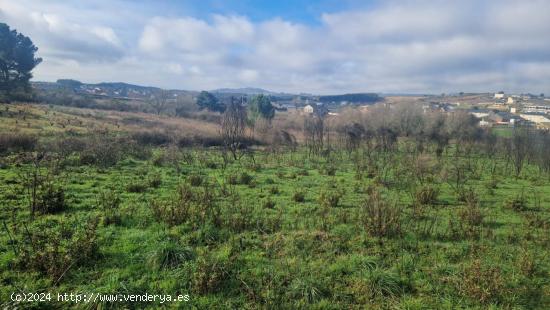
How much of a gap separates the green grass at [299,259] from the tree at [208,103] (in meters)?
69.8

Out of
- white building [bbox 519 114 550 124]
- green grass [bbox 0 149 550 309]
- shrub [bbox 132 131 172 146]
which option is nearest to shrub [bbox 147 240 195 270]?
green grass [bbox 0 149 550 309]

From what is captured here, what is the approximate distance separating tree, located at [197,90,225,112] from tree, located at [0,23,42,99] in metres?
35.9

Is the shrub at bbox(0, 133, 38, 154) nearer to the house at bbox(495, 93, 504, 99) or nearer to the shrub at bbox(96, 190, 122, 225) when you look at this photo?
the shrub at bbox(96, 190, 122, 225)

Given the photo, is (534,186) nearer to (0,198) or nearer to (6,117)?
(0,198)

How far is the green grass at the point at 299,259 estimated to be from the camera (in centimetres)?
477

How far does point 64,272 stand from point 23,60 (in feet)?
176

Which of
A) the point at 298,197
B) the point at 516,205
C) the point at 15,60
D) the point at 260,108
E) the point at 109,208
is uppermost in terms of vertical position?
the point at 15,60

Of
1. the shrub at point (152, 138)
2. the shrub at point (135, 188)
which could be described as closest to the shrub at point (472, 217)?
the shrub at point (135, 188)

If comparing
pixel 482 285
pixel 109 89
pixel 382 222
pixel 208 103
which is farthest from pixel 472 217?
pixel 109 89

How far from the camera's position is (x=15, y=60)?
44.2m

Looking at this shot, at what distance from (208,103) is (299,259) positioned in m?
76.2

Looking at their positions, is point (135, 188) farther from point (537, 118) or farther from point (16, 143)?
point (537, 118)

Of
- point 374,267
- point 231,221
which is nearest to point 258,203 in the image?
point 231,221

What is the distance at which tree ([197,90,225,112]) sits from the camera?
258 ft
